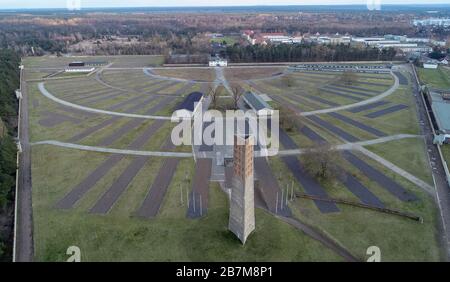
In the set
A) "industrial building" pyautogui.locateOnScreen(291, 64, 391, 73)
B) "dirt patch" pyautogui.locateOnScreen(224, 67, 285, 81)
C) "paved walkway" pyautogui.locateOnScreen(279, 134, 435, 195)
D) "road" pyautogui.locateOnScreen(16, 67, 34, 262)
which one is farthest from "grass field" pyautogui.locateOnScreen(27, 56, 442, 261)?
"industrial building" pyautogui.locateOnScreen(291, 64, 391, 73)

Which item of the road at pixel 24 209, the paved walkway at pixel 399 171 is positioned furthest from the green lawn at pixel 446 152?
the road at pixel 24 209

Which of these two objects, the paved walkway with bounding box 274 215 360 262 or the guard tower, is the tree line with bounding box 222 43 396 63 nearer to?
the paved walkway with bounding box 274 215 360 262

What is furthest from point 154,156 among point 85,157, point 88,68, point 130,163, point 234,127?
point 88,68

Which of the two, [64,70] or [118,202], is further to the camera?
[64,70]

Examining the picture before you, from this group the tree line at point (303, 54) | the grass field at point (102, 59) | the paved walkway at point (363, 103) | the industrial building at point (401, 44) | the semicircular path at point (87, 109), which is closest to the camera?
the semicircular path at point (87, 109)

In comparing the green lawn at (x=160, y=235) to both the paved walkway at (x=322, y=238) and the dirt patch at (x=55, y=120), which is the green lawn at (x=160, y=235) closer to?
the paved walkway at (x=322, y=238)
